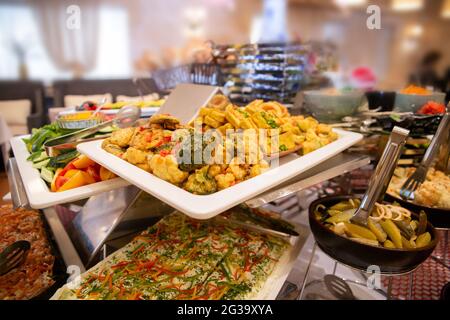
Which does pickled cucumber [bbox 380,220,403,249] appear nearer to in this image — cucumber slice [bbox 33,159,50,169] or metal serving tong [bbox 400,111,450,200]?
metal serving tong [bbox 400,111,450,200]

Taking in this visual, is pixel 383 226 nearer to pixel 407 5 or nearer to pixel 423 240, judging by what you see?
pixel 423 240

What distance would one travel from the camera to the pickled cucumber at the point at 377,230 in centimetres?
85

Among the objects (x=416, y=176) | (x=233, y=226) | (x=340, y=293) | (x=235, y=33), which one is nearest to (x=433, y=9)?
(x=235, y=33)

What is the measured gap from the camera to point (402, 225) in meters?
0.90

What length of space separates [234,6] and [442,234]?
170 centimetres

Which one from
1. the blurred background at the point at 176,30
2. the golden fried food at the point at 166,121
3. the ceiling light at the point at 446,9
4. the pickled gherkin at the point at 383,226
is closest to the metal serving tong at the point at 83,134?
the golden fried food at the point at 166,121

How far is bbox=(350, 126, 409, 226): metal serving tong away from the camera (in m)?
0.77

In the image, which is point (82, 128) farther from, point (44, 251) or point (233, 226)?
point (233, 226)

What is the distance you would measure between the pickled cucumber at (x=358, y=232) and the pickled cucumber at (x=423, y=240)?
133 millimetres

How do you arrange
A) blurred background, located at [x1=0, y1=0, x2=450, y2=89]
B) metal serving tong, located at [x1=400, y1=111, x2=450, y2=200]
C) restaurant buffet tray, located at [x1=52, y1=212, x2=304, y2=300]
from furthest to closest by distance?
metal serving tong, located at [x1=400, y1=111, x2=450, y2=200] < restaurant buffet tray, located at [x1=52, y1=212, x2=304, y2=300] < blurred background, located at [x1=0, y1=0, x2=450, y2=89]

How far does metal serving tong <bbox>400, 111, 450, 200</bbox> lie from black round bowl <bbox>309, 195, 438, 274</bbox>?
0.88 ft

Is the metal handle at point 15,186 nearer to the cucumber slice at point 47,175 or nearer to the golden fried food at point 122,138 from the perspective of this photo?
the cucumber slice at point 47,175

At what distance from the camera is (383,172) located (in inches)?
32.3

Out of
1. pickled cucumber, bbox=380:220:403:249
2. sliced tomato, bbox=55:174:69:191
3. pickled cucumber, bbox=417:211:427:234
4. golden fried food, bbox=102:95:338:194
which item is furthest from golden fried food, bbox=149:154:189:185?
pickled cucumber, bbox=417:211:427:234
